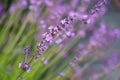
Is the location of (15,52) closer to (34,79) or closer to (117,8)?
(34,79)

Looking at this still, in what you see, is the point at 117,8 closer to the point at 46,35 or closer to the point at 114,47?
the point at 114,47

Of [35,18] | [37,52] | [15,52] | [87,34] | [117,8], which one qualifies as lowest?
[37,52]

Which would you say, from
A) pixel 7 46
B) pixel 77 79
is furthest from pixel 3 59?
pixel 77 79

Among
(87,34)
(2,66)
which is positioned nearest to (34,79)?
(2,66)

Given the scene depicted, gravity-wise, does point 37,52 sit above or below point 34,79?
below

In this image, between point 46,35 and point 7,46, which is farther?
point 7,46

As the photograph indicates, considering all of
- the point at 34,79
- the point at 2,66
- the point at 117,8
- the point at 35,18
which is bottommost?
the point at 34,79

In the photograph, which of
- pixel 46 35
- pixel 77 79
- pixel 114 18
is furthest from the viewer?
pixel 114 18

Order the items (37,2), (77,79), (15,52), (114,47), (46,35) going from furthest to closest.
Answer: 1. (114,47)
2. (77,79)
3. (15,52)
4. (37,2)
5. (46,35)

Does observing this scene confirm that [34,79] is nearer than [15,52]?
Yes
